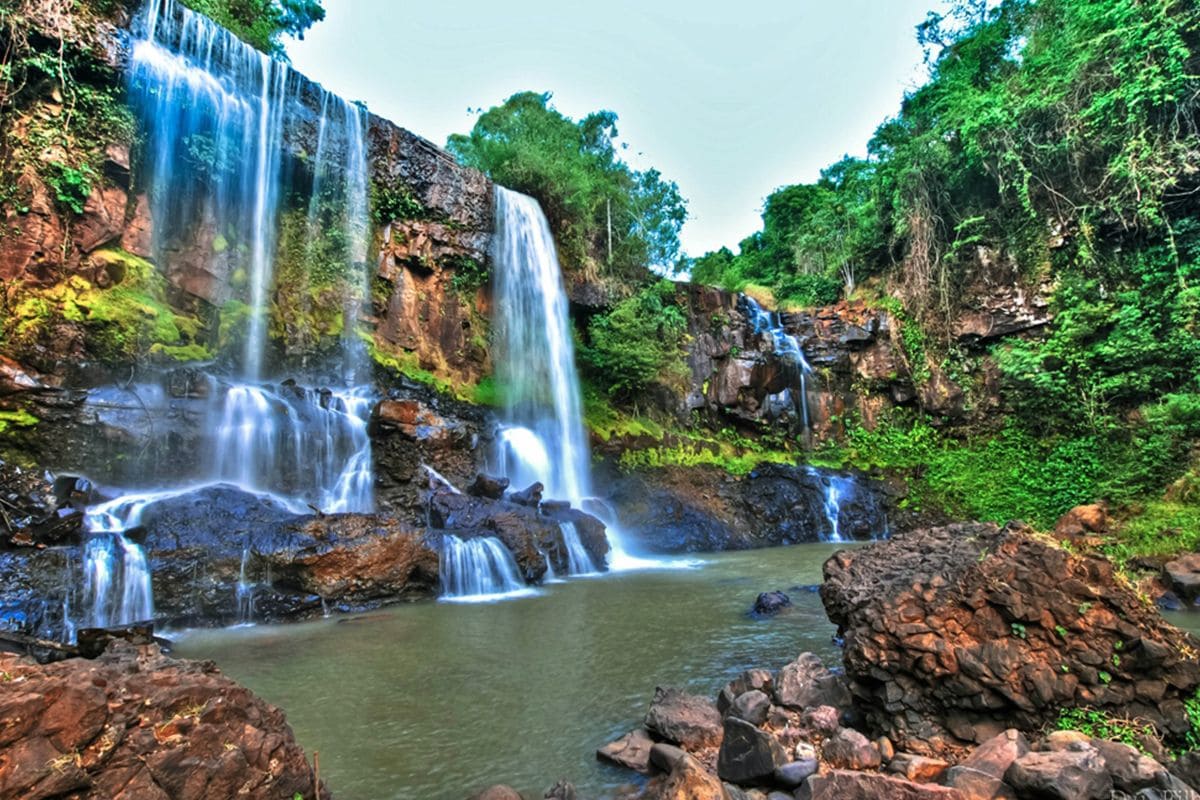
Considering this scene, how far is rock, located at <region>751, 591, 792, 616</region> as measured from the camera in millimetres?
6973

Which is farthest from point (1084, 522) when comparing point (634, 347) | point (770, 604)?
point (634, 347)

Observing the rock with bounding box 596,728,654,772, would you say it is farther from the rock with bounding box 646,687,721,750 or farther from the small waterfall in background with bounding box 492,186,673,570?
the small waterfall in background with bounding box 492,186,673,570

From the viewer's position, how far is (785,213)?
108 feet

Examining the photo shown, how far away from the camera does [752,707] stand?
381 centimetres

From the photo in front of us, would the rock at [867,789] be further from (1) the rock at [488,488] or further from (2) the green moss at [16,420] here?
(2) the green moss at [16,420]

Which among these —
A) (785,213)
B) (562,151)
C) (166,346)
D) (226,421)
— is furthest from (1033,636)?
(785,213)

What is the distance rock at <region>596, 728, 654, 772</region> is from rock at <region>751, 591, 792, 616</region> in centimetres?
372

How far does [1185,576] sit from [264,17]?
2449cm

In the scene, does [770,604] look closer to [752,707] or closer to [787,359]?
[752,707]

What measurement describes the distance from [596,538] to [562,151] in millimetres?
14925

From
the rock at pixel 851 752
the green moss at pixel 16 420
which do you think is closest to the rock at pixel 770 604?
the rock at pixel 851 752

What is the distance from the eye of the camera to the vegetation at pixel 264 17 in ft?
49.1

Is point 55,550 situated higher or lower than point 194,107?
lower

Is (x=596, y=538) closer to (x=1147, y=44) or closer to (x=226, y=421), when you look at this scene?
(x=226, y=421)
